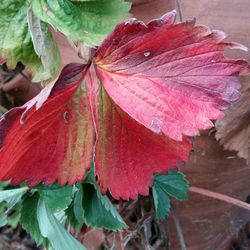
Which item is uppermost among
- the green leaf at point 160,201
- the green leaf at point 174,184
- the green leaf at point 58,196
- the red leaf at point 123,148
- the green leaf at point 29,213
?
the red leaf at point 123,148

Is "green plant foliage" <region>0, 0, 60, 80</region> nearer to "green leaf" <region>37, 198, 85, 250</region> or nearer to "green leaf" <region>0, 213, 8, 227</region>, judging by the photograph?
"green leaf" <region>37, 198, 85, 250</region>

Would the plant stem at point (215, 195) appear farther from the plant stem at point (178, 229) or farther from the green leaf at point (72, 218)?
the green leaf at point (72, 218)

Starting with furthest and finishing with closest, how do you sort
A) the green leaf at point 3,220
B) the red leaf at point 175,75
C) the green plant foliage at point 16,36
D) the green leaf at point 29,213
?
the green leaf at point 3,220 → the green leaf at point 29,213 → the green plant foliage at point 16,36 → the red leaf at point 175,75

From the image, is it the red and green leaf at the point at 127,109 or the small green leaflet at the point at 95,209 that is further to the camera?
the small green leaflet at the point at 95,209

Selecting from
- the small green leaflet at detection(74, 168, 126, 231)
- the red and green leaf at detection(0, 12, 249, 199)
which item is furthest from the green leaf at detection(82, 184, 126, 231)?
the red and green leaf at detection(0, 12, 249, 199)

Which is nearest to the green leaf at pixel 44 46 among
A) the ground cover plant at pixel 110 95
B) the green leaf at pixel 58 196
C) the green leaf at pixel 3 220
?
the ground cover plant at pixel 110 95

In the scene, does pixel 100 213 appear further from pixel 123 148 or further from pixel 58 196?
pixel 123 148
